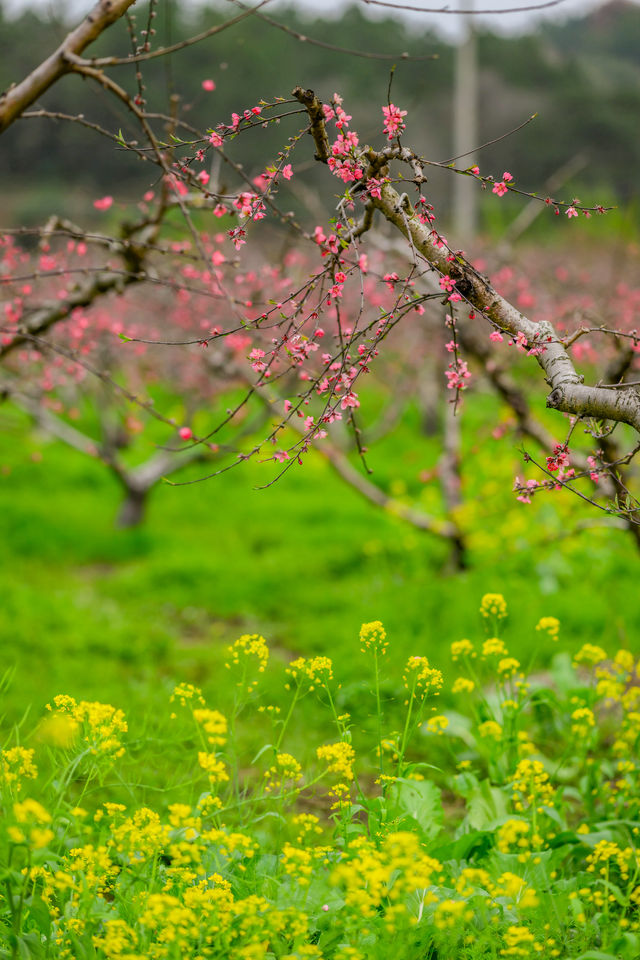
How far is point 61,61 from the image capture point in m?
2.71

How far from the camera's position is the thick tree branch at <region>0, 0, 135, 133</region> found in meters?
2.69

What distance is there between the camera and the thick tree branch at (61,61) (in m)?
2.69

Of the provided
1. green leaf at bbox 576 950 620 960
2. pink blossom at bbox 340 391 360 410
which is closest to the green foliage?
pink blossom at bbox 340 391 360 410

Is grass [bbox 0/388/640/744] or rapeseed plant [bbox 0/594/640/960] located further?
grass [bbox 0/388/640/744]

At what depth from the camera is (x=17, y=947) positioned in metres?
2.23

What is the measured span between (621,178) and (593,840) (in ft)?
92.1

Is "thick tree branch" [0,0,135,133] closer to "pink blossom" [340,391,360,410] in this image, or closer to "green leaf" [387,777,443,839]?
"pink blossom" [340,391,360,410]

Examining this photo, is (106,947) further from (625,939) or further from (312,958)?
(625,939)

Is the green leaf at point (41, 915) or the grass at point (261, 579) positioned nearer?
the green leaf at point (41, 915)

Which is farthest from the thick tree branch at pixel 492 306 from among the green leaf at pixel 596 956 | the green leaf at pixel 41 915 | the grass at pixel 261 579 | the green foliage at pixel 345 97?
the green foliage at pixel 345 97

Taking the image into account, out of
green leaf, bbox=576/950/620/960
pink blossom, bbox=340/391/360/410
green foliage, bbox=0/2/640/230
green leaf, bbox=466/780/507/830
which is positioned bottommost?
green leaf, bbox=576/950/620/960

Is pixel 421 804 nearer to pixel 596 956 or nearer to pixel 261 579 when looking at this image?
pixel 596 956

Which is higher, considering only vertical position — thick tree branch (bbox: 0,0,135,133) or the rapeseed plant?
thick tree branch (bbox: 0,0,135,133)

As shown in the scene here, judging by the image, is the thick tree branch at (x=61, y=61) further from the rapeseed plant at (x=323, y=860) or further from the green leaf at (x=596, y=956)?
the green leaf at (x=596, y=956)
